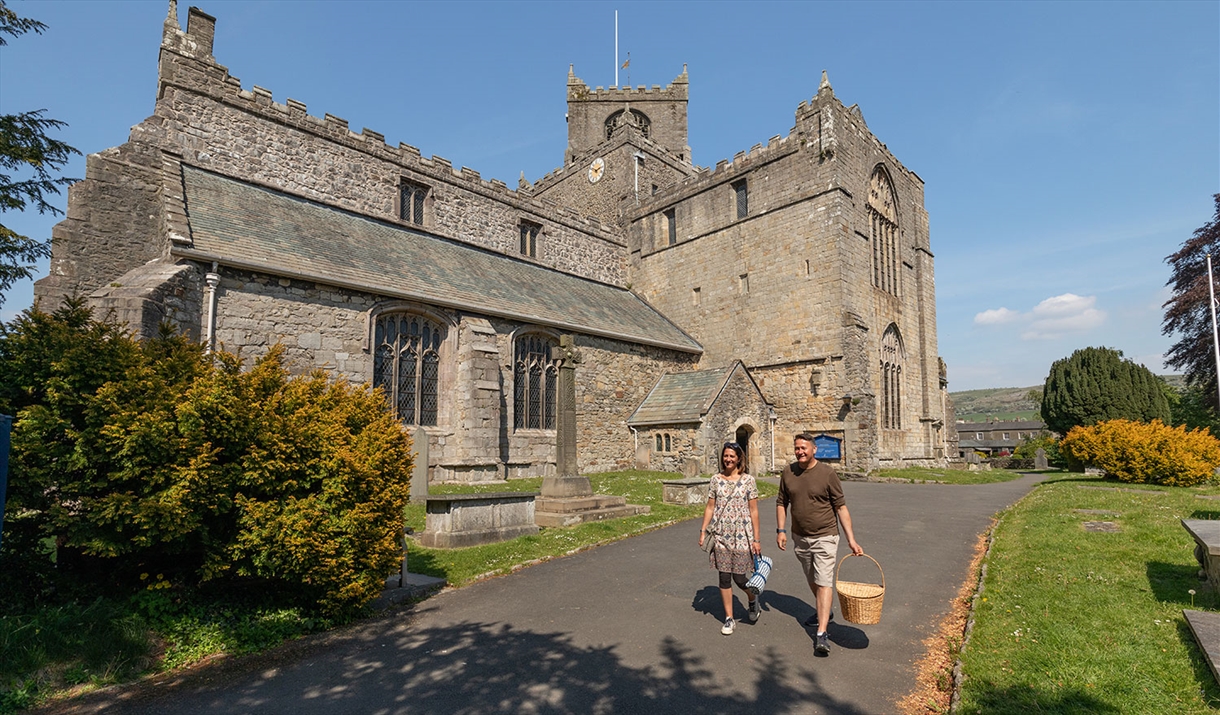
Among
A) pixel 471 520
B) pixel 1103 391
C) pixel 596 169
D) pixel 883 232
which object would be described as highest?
pixel 596 169

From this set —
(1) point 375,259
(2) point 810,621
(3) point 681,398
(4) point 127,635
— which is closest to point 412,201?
(1) point 375,259

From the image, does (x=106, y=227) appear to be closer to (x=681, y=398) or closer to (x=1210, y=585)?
(x=681, y=398)

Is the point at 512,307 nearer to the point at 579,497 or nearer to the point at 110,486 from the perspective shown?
the point at 579,497

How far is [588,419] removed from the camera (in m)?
20.5

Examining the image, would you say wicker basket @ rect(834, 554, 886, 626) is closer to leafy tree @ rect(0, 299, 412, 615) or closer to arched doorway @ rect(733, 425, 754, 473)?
leafy tree @ rect(0, 299, 412, 615)

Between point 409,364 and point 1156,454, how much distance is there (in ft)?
69.6

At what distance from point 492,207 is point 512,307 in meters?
6.46

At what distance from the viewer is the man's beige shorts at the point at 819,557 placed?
17.1 ft

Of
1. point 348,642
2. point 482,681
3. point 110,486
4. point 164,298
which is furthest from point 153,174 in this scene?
point 482,681

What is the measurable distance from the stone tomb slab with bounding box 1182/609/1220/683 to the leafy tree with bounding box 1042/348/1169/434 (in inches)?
1195

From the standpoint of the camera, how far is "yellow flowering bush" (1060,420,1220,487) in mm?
16047

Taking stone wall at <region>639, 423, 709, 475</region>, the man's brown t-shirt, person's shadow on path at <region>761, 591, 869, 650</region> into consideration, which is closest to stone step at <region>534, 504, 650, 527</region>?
person's shadow on path at <region>761, 591, 869, 650</region>

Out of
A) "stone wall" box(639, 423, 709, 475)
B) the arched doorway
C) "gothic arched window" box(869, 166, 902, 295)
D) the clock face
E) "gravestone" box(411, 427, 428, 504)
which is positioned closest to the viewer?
"gravestone" box(411, 427, 428, 504)

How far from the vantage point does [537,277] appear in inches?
907
